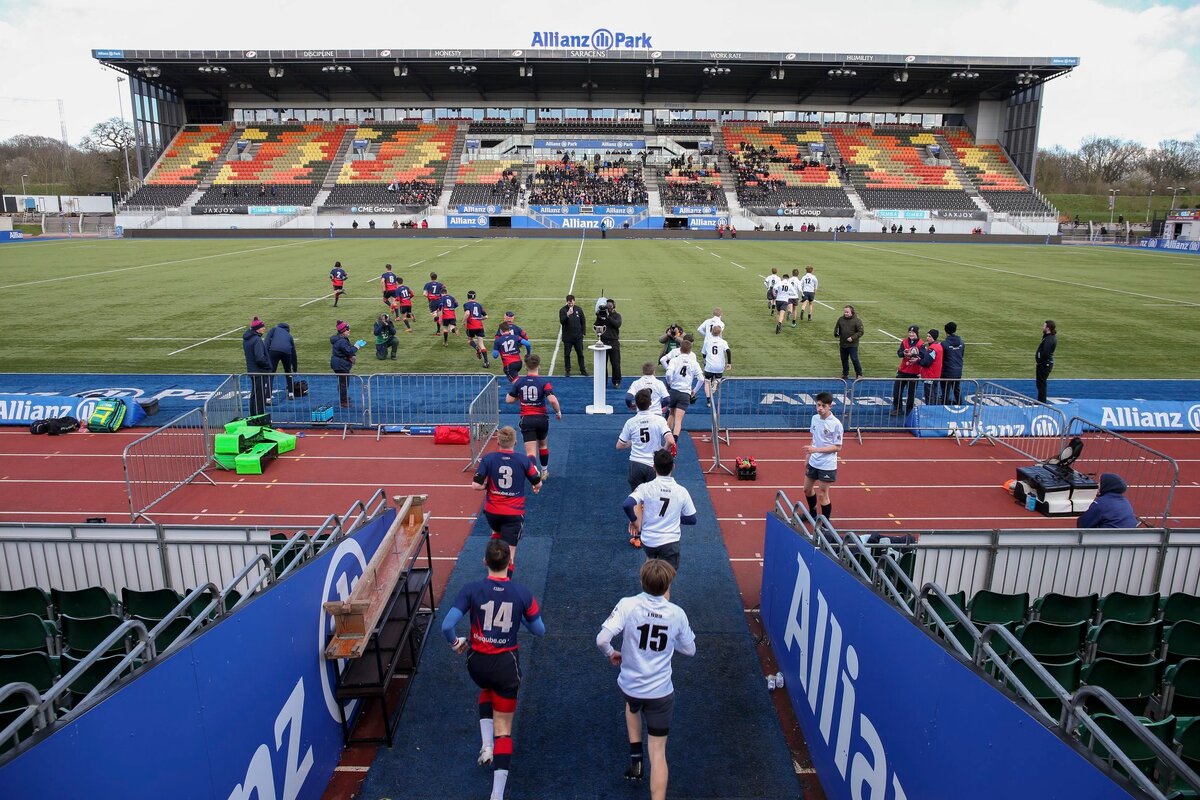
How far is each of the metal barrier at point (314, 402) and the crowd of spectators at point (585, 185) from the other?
53656 mm

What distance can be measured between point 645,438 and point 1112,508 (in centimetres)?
507

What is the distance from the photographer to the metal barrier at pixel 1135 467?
38.2 feet

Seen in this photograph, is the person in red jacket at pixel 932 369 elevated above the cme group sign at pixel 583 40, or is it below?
below

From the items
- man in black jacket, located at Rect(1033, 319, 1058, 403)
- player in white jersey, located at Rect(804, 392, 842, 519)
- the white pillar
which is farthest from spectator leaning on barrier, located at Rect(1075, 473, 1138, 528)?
the white pillar

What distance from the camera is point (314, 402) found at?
1644cm

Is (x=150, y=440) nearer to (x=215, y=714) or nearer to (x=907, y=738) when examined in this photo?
(x=215, y=714)

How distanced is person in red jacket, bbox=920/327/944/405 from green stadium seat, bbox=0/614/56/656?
14.4 meters

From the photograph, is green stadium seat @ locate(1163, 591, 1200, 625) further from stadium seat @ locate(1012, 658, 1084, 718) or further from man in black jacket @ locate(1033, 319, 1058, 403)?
man in black jacket @ locate(1033, 319, 1058, 403)

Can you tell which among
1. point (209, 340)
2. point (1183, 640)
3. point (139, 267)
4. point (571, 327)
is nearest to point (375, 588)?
point (1183, 640)

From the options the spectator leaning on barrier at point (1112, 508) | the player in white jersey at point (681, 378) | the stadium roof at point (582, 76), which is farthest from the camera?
the stadium roof at point (582, 76)

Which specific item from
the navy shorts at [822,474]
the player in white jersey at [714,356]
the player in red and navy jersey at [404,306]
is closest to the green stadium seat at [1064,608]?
the navy shorts at [822,474]

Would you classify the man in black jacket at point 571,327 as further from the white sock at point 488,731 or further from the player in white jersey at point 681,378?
the white sock at point 488,731

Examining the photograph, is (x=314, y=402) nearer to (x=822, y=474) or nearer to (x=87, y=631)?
(x=87, y=631)

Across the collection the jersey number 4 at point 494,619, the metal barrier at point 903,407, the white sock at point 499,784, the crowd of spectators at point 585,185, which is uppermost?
the crowd of spectators at point 585,185
